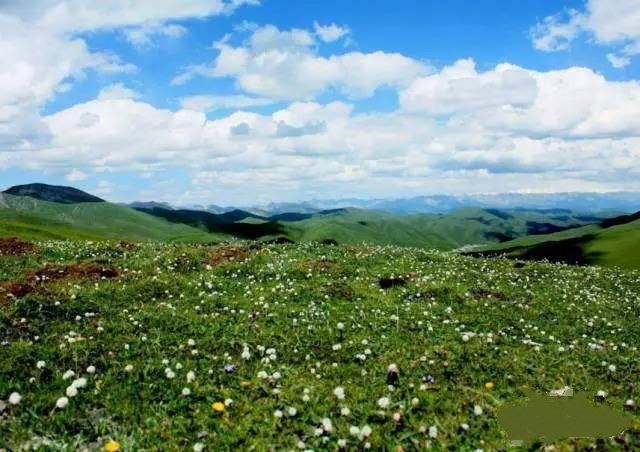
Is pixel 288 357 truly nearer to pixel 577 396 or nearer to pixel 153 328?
pixel 153 328

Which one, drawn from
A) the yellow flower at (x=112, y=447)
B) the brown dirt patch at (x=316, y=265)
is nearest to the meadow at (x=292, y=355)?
the yellow flower at (x=112, y=447)

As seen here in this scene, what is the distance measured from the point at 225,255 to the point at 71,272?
7633 millimetres

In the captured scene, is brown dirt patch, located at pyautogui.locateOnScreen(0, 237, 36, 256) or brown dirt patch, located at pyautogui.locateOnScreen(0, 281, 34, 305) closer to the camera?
brown dirt patch, located at pyautogui.locateOnScreen(0, 281, 34, 305)

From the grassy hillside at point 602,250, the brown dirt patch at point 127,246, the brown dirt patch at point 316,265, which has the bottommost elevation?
the grassy hillside at point 602,250

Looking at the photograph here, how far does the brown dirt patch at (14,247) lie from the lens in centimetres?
2800

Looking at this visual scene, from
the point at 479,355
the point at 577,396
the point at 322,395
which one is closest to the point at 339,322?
the point at 479,355

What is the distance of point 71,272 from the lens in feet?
72.4

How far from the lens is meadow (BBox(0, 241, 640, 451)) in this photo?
923 cm

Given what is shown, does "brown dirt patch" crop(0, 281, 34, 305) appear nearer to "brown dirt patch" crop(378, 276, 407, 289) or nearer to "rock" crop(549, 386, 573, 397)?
"brown dirt patch" crop(378, 276, 407, 289)

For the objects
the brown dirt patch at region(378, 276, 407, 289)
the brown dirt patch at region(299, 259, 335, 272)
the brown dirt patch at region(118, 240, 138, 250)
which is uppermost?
the brown dirt patch at region(118, 240, 138, 250)

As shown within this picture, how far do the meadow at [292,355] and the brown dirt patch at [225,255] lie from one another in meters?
1.41

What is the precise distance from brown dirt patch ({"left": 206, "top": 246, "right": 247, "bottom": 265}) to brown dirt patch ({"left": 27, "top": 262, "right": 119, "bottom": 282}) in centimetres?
483

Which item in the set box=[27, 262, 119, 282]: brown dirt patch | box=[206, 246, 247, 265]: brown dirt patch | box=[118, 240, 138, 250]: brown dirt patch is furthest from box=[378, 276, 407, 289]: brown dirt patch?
box=[118, 240, 138, 250]: brown dirt patch

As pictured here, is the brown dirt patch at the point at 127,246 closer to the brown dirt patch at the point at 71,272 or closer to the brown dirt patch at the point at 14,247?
the brown dirt patch at the point at 14,247
